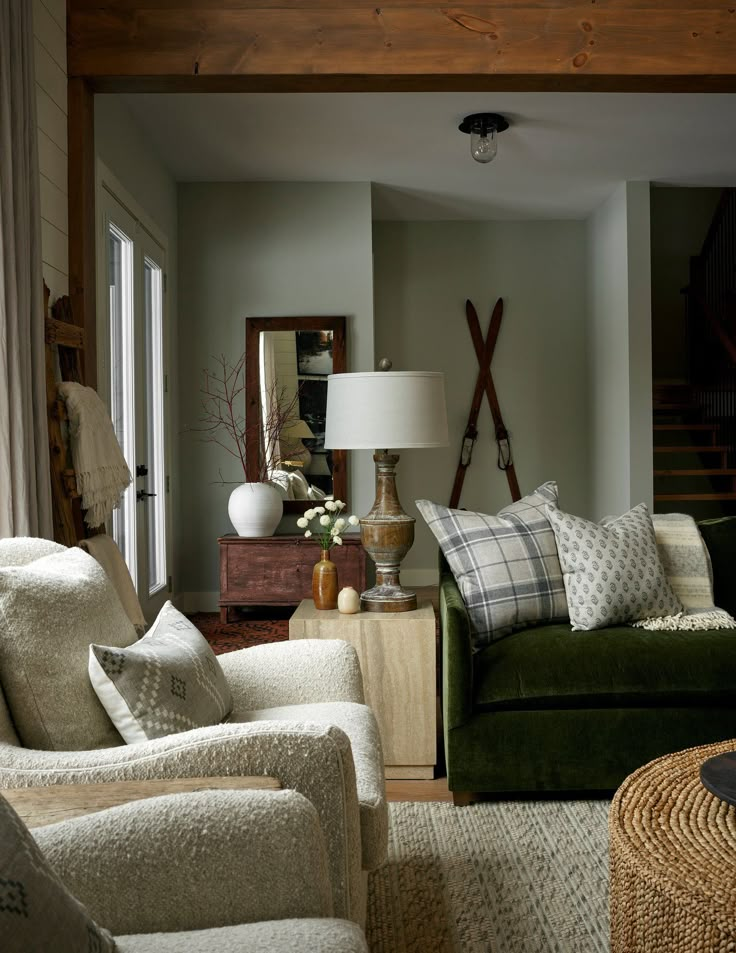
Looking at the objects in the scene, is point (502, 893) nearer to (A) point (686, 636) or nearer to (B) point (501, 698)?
(B) point (501, 698)

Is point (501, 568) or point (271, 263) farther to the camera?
point (271, 263)

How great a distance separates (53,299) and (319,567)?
137 cm

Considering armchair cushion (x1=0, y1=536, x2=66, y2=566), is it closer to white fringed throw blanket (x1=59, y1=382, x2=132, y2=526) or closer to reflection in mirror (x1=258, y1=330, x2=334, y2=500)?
white fringed throw blanket (x1=59, y1=382, x2=132, y2=526)

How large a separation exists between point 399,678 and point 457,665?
14.4 inches

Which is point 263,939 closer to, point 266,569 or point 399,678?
point 399,678

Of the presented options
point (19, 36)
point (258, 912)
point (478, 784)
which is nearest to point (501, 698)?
point (478, 784)

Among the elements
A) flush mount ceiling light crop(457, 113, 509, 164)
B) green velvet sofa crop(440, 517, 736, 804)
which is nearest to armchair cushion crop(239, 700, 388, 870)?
green velvet sofa crop(440, 517, 736, 804)

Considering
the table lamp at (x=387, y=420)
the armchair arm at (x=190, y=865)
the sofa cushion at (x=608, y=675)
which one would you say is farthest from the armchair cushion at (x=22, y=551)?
the sofa cushion at (x=608, y=675)

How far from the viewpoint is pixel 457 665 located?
2830mm

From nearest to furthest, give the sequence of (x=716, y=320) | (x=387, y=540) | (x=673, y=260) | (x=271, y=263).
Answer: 1. (x=387, y=540)
2. (x=271, y=263)
3. (x=716, y=320)
4. (x=673, y=260)

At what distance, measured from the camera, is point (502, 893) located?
2305 millimetres

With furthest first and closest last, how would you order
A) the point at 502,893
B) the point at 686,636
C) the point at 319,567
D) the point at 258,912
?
1. the point at 319,567
2. the point at 686,636
3. the point at 502,893
4. the point at 258,912

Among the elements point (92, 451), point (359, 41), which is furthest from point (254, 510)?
point (359, 41)

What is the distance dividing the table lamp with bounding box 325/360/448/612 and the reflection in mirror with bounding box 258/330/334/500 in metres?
2.96
